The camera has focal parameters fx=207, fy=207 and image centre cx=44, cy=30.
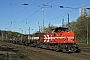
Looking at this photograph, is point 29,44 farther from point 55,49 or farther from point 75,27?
point 75,27

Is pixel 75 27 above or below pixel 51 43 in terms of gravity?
above

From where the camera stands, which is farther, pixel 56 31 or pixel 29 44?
pixel 29 44

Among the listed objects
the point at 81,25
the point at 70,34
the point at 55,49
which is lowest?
the point at 55,49

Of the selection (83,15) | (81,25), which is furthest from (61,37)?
(83,15)

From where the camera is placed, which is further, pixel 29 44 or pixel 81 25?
pixel 81 25

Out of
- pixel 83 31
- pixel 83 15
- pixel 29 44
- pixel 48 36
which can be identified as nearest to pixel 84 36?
pixel 83 31

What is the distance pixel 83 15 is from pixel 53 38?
6052cm

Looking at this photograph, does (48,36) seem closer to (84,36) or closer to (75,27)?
(84,36)

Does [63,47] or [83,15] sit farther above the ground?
[83,15]

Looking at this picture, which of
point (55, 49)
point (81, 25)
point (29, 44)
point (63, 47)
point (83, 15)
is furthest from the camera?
point (83, 15)

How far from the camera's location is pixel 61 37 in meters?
28.0

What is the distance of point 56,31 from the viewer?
29.0m

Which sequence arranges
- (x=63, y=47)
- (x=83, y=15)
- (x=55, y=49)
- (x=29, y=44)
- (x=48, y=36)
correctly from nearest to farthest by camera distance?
1. (x=63, y=47)
2. (x=55, y=49)
3. (x=48, y=36)
4. (x=29, y=44)
5. (x=83, y=15)

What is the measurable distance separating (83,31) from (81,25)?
4.53 meters
